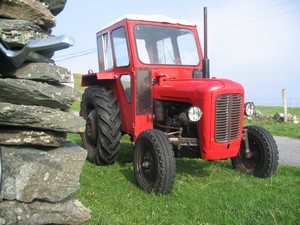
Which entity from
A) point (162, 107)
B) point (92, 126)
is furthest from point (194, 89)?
point (92, 126)

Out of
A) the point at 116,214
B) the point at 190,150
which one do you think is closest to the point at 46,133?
the point at 116,214

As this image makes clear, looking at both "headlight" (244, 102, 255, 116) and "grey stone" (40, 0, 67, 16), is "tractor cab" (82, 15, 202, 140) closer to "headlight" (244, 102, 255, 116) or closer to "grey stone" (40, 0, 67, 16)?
"headlight" (244, 102, 255, 116)

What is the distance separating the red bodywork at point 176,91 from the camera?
464 cm

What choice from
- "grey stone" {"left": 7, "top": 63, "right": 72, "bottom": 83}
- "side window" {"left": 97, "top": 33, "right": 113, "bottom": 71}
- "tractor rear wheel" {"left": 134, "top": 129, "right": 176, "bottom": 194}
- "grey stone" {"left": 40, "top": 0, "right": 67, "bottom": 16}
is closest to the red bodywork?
"side window" {"left": 97, "top": 33, "right": 113, "bottom": 71}

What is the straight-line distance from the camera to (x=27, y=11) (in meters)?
2.87

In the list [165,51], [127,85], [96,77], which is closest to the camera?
[127,85]

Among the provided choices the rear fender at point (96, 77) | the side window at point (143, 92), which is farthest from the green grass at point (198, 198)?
the rear fender at point (96, 77)

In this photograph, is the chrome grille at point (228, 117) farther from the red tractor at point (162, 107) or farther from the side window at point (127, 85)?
the side window at point (127, 85)

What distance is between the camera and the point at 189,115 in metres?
4.50

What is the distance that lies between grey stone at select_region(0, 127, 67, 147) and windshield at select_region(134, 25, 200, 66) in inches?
114

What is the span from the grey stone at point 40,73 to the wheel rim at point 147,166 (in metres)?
1.89

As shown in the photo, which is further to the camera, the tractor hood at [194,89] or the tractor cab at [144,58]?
the tractor cab at [144,58]

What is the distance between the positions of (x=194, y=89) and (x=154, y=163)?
109 cm

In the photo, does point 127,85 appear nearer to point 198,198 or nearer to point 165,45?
point 165,45
